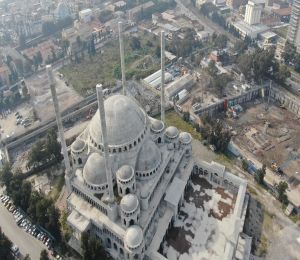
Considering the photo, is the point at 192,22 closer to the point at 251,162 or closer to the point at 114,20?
the point at 114,20

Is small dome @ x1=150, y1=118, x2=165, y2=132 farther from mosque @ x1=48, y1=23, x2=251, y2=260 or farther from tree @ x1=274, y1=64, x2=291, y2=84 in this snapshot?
tree @ x1=274, y1=64, x2=291, y2=84

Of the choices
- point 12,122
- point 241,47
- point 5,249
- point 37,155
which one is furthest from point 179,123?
point 5,249

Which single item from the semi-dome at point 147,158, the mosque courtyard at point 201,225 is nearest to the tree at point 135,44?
the mosque courtyard at point 201,225

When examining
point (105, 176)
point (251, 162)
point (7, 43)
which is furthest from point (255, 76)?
point (7, 43)

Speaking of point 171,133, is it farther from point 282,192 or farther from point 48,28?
point 48,28

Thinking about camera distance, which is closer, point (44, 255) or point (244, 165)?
point (44, 255)

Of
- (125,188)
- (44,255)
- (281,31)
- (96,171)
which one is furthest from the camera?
(281,31)

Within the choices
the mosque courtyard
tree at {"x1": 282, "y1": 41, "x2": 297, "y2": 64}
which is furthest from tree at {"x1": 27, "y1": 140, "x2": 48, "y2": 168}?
tree at {"x1": 282, "y1": 41, "x2": 297, "y2": 64}
